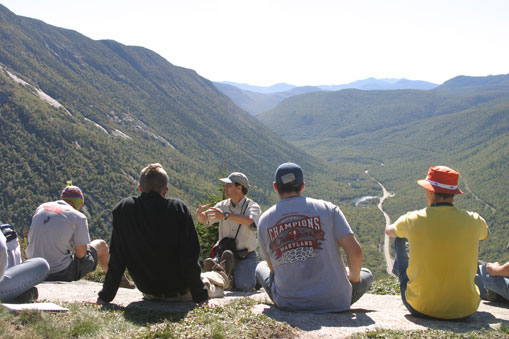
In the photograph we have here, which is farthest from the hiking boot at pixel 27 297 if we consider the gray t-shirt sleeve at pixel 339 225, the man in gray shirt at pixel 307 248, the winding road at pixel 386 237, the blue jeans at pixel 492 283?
the winding road at pixel 386 237

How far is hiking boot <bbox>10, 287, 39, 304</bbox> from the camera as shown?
5100 millimetres

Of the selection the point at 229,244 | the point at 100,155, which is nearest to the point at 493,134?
the point at 100,155

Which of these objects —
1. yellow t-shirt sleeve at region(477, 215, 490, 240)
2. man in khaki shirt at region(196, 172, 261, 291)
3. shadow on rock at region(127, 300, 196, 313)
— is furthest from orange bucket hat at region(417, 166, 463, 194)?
shadow on rock at region(127, 300, 196, 313)

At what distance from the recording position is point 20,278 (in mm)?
5094

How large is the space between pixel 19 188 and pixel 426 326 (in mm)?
82375

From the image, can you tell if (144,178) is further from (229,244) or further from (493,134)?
(493,134)

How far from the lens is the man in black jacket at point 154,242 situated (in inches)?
198

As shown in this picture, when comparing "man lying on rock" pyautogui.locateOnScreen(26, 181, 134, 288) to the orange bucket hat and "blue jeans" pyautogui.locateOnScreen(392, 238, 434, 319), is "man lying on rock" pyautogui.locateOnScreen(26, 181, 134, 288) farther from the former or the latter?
the orange bucket hat

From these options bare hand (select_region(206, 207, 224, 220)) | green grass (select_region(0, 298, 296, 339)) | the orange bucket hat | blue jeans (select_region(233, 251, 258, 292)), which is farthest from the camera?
blue jeans (select_region(233, 251, 258, 292))

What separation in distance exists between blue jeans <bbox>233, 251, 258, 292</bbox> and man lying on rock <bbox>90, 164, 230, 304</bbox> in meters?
2.00

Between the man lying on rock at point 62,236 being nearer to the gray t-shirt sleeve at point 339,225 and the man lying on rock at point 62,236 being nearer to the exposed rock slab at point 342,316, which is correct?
the exposed rock slab at point 342,316

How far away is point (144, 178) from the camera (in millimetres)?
5133

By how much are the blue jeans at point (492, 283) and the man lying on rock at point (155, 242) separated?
4018 mm

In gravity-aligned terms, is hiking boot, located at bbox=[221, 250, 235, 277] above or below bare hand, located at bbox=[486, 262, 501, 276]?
below
